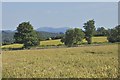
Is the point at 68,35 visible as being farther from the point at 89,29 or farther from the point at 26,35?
the point at 26,35

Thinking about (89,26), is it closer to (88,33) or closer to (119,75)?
(88,33)

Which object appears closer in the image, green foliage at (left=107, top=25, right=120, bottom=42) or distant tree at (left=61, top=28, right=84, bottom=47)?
green foliage at (left=107, top=25, right=120, bottom=42)

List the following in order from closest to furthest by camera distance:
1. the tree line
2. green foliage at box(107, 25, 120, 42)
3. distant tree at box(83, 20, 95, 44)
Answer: the tree line
green foliage at box(107, 25, 120, 42)
distant tree at box(83, 20, 95, 44)

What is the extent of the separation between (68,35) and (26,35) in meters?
22.1

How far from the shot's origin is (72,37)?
4619 inches

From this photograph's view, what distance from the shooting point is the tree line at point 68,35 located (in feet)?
332

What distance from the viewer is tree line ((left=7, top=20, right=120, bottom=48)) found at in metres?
101

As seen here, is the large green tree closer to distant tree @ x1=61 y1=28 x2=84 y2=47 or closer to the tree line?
the tree line

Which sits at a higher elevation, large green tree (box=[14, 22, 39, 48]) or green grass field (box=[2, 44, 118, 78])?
large green tree (box=[14, 22, 39, 48])

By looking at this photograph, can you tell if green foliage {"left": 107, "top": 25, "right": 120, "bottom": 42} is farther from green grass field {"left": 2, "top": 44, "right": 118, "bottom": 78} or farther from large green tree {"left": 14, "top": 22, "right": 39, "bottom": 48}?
green grass field {"left": 2, "top": 44, "right": 118, "bottom": 78}

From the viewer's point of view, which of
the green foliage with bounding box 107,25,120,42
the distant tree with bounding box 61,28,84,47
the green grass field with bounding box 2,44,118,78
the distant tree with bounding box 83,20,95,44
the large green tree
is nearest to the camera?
the green grass field with bounding box 2,44,118,78

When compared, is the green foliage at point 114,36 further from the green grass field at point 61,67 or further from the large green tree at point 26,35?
the green grass field at point 61,67

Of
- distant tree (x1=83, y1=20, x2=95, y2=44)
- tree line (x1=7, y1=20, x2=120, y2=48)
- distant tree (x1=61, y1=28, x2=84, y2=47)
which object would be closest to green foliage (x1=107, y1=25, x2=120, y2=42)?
tree line (x1=7, y1=20, x2=120, y2=48)

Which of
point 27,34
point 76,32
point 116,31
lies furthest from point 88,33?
point 27,34
